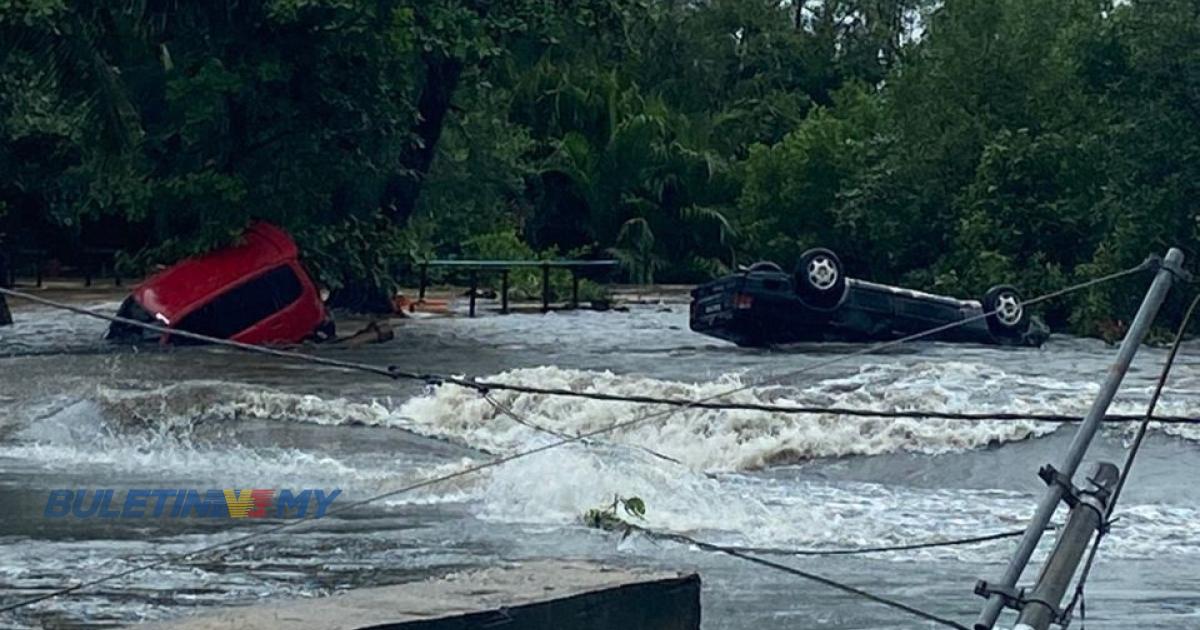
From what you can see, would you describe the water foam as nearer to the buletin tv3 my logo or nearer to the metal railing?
the buletin tv3 my logo

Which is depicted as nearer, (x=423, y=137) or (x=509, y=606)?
(x=509, y=606)

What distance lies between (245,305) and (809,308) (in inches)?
307

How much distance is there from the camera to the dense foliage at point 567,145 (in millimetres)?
27781

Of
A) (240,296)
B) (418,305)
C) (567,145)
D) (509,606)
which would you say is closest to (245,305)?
(240,296)

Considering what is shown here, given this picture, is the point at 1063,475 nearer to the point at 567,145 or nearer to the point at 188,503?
the point at 188,503

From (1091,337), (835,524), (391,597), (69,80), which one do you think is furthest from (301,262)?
(391,597)

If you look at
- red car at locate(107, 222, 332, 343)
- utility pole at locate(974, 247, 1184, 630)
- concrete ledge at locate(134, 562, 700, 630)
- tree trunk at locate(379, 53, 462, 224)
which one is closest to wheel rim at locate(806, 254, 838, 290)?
red car at locate(107, 222, 332, 343)

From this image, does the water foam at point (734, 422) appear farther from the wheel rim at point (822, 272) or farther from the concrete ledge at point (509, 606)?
the concrete ledge at point (509, 606)

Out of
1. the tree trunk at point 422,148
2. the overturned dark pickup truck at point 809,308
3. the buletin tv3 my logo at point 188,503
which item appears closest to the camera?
the buletin tv3 my logo at point 188,503

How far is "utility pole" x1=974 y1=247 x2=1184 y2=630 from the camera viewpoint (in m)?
4.81

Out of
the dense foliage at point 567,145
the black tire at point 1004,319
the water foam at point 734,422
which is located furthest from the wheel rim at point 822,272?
the water foam at point 734,422

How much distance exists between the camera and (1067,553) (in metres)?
4.91

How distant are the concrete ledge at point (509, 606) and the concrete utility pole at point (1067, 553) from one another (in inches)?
85.7

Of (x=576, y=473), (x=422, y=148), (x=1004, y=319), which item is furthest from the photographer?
(x=422, y=148)
